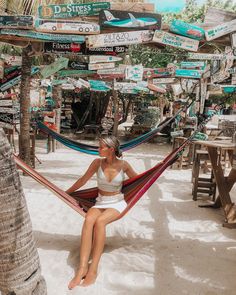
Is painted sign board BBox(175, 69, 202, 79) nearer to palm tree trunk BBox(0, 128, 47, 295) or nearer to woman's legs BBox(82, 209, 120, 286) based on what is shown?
woman's legs BBox(82, 209, 120, 286)

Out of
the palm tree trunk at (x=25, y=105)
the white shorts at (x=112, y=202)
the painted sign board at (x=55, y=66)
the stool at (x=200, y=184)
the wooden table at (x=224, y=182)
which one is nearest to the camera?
the white shorts at (x=112, y=202)

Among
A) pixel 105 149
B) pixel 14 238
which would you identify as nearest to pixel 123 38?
pixel 105 149

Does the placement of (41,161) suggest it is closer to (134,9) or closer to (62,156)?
(62,156)

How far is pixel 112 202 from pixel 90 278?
67cm

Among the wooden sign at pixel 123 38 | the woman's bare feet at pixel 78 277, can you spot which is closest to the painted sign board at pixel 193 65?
the wooden sign at pixel 123 38

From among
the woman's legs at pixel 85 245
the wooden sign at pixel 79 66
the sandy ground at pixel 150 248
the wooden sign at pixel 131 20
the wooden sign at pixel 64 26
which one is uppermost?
the wooden sign at pixel 131 20

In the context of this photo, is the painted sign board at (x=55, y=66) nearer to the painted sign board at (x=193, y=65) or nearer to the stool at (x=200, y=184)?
the painted sign board at (x=193, y=65)

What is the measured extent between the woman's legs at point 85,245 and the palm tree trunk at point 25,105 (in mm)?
3382

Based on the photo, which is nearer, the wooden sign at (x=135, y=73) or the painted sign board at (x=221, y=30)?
the painted sign board at (x=221, y=30)

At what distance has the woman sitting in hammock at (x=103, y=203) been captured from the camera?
2490mm

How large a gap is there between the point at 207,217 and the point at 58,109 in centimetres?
580

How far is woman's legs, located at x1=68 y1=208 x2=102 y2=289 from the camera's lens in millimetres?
2355

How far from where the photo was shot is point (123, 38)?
3275 millimetres

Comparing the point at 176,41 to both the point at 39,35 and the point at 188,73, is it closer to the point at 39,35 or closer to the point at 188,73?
the point at 39,35
